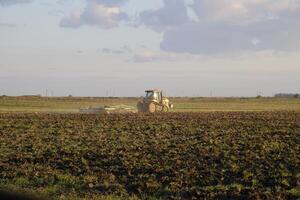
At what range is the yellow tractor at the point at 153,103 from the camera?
166ft

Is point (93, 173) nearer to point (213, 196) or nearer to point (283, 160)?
point (213, 196)

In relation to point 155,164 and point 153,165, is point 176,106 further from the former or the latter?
point 153,165

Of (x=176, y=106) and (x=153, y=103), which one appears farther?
(x=176, y=106)

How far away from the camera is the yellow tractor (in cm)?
5072

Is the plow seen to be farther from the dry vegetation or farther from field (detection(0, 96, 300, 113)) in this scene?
the dry vegetation

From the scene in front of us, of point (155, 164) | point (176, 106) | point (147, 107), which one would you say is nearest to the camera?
point (155, 164)

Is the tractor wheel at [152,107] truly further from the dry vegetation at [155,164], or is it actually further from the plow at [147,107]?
the dry vegetation at [155,164]

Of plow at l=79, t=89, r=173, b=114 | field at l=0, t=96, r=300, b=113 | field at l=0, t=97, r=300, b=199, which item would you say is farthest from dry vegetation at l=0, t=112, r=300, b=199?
field at l=0, t=96, r=300, b=113

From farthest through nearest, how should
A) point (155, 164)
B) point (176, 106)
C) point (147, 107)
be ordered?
1. point (176, 106)
2. point (147, 107)
3. point (155, 164)

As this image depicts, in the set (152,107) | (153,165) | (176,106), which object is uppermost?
(152,107)

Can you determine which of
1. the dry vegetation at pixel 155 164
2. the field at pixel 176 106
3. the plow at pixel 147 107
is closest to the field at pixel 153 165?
the dry vegetation at pixel 155 164

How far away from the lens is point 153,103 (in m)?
50.9

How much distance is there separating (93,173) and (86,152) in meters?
3.93

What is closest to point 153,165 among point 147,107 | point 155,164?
point 155,164
